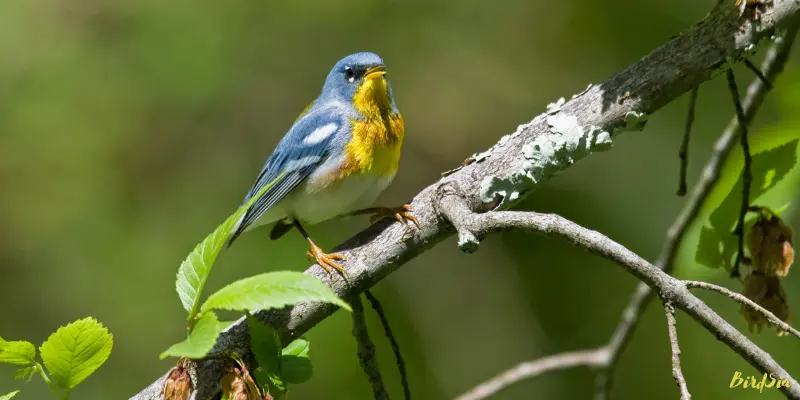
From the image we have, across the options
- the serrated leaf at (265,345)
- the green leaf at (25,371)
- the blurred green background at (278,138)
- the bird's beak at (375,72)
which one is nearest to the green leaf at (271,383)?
the serrated leaf at (265,345)

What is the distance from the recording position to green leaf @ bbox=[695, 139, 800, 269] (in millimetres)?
2449

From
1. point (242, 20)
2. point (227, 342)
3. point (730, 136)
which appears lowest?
point (227, 342)

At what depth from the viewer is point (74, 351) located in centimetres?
179

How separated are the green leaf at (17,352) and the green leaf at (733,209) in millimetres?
1955

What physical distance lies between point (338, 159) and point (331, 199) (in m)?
0.16

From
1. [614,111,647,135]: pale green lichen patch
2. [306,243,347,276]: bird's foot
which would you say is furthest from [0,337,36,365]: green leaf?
[614,111,647,135]: pale green lichen patch

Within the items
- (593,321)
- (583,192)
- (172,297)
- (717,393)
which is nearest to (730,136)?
(717,393)

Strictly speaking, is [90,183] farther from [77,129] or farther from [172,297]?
[172,297]

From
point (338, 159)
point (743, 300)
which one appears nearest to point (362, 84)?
point (338, 159)

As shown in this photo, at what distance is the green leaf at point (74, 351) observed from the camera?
5.80ft

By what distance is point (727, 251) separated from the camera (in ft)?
8.05

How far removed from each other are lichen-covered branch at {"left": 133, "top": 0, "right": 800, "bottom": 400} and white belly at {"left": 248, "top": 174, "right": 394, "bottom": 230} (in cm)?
72

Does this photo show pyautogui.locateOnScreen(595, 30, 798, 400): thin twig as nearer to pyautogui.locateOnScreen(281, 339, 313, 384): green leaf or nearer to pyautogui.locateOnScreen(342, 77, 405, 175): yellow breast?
pyautogui.locateOnScreen(342, 77, 405, 175): yellow breast

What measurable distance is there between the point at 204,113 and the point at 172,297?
4.58ft
